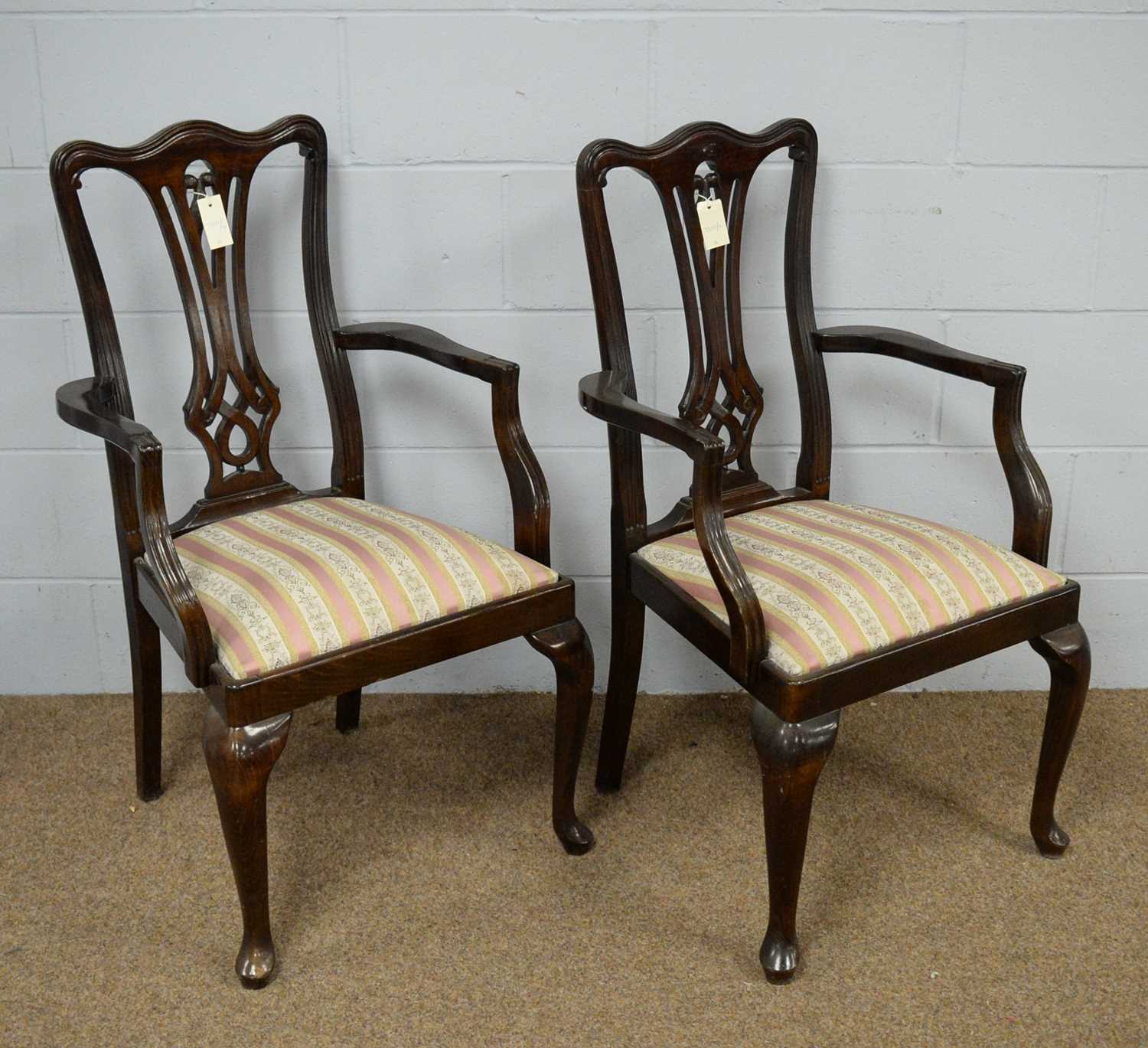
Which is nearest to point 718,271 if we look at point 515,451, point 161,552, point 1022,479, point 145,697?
point 515,451

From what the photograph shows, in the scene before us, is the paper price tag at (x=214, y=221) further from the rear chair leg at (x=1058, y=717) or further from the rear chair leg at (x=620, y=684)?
the rear chair leg at (x=1058, y=717)

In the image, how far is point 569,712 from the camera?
176cm

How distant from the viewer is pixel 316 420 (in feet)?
7.18

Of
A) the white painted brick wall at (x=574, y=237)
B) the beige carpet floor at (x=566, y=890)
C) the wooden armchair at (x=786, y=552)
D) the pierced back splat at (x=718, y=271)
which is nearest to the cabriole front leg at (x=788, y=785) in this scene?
the wooden armchair at (x=786, y=552)

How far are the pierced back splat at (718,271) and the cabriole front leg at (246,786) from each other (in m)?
0.72

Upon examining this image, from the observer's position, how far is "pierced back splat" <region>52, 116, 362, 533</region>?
1731 millimetres

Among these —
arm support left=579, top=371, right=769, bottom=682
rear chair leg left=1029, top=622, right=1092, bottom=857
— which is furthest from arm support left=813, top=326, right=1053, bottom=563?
arm support left=579, top=371, right=769, bottom=682

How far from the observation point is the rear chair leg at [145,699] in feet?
6.12

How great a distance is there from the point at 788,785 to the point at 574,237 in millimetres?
1015

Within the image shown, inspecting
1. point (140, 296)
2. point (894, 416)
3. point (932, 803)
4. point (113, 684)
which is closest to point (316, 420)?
point (140, 296)

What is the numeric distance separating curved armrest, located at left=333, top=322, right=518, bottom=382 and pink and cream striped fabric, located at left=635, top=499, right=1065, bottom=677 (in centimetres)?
35

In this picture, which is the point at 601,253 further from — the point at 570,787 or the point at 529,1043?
the point at 529,1043

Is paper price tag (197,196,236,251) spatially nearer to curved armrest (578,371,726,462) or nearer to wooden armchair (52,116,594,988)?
wooden armchair (52,116,594,988)

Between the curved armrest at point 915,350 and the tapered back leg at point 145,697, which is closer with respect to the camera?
the curved armrest at point 915,350
